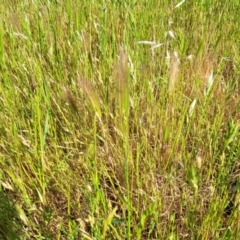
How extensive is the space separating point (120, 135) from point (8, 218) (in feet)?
1.09

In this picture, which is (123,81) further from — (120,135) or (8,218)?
(8,218)

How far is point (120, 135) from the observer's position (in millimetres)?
896

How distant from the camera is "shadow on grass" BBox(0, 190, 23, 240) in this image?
2.41 feet

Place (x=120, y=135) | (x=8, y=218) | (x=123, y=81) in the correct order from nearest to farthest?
(x=123, y=81)
(x=8, y=218)
(x=120, y=135)

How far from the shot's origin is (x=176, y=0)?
62.9 inches

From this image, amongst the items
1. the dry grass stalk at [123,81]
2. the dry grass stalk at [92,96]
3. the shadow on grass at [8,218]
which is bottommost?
the shadow on grass at [8,218]

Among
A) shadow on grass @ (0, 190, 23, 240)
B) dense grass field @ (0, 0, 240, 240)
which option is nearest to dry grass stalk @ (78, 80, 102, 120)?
dense grass field @ (0, 0, 240, 240)

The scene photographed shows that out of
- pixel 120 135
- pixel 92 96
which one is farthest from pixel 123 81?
pixel 120 135

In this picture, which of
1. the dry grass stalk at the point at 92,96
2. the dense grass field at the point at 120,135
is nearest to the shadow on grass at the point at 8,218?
the dense grass field at the point at 120,135

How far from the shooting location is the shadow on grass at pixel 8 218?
0.73 m

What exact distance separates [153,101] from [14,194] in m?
0.46

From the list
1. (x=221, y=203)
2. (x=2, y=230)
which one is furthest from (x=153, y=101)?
(x=2, y=230)

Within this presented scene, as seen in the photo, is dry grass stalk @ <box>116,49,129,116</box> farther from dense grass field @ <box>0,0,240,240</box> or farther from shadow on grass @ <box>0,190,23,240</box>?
shadow on grass @ <box>0,190,23,240</box>

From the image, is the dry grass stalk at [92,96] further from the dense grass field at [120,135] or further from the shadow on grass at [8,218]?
the shadow on grass at [8,218]
